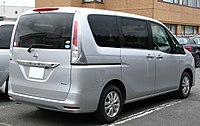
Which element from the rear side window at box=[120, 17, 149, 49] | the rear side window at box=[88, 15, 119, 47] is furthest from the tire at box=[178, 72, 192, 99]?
the rear side window at box=[88, 15, 119, 47]

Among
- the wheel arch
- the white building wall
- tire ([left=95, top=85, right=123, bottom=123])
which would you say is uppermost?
the white building wall

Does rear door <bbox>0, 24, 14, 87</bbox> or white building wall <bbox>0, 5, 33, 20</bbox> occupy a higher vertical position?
white building wall <bbox>0, 5, 33, 20</bbox>

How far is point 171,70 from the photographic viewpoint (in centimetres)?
739

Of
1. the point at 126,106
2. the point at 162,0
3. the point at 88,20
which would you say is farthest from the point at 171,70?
the point at 162,0

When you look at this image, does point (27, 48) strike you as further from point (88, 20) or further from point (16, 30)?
point (88, 20)

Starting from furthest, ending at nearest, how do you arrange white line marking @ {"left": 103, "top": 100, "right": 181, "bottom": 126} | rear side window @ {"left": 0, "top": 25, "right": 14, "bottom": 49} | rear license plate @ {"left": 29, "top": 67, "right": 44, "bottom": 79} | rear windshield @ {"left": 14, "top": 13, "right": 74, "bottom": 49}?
1. rear side window @ {"left": 0, "top": 25, "right": 14, "bottom": 49}
2. white line marking @ {"left": 103, "top": 100, "right": 181, "bottom": 126}
3. rear license plate @ {"left": 29, "top": 67, "right": 44, "bottom": 79}
4. rear windshield @ {"left": 14, "top": 13, "right": 74, "bottom": 49}

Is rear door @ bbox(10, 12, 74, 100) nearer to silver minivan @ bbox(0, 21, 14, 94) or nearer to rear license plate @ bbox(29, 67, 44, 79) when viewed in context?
rear license plate @ bbox(29, 67, 44, 79)

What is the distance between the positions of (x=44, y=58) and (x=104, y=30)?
111 cm

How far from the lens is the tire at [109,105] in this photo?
5.65 meters

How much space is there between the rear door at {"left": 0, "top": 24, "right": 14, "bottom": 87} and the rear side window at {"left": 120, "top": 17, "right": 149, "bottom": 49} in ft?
9.60

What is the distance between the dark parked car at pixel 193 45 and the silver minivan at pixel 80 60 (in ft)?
32.8

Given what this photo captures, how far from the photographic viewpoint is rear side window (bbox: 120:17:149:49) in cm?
620

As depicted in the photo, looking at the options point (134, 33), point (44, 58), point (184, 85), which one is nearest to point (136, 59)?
point (134, 33)

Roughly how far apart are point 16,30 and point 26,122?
1.62 meters
